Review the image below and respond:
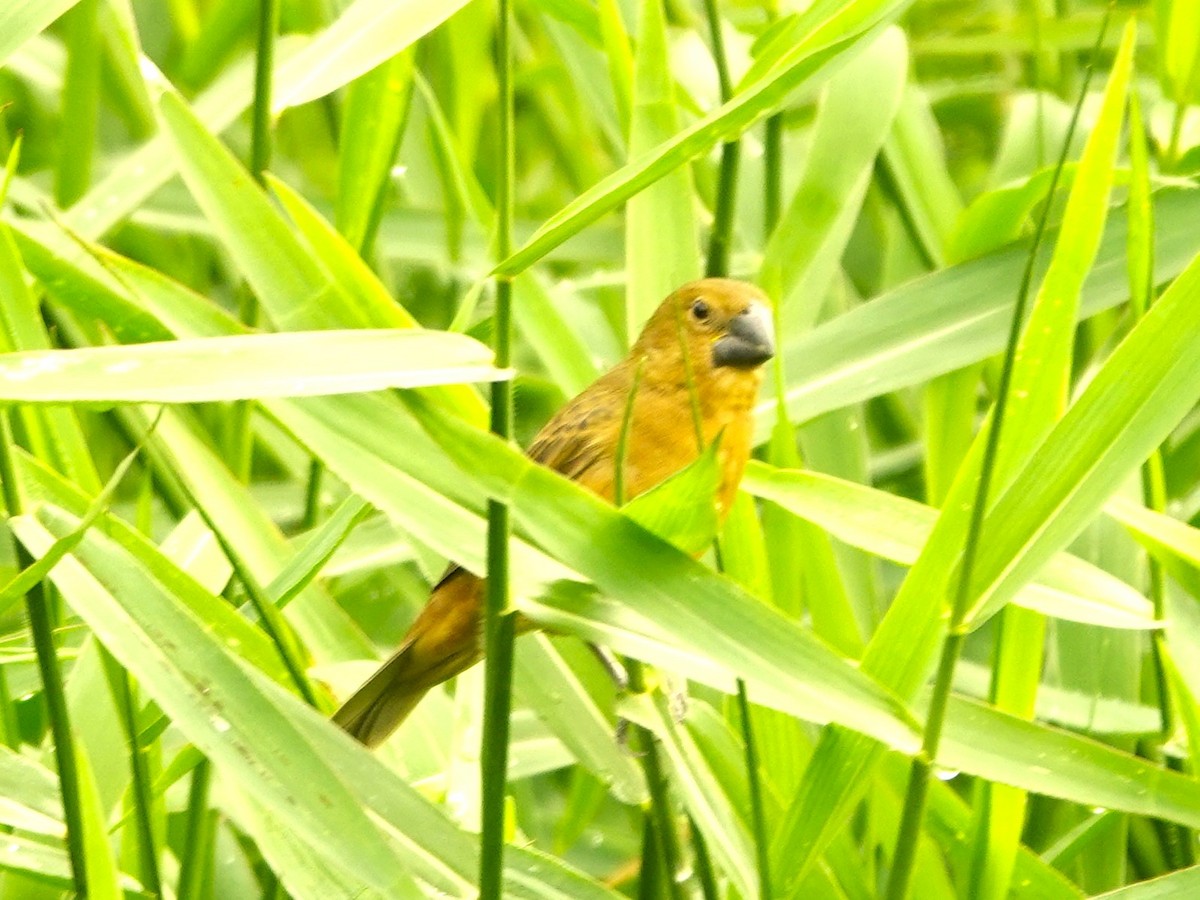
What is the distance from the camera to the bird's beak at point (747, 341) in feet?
→ 6.72

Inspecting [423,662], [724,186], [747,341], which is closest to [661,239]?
[724,186]

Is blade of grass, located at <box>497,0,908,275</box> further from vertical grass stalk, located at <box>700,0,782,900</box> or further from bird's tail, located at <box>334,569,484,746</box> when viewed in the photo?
bird's tail, located at <box>334,569,484,746</box>

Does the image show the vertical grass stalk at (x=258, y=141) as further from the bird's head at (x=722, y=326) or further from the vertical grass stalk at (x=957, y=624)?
the vertical grass stalk at (x=957, y=624)

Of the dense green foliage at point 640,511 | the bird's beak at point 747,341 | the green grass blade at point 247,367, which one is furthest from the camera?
the bird's beak at point 747,341

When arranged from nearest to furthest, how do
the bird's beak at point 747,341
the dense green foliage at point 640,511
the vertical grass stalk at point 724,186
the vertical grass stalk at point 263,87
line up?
the dense green foliage at point 640,511 < the vertical grass stalk at point 263,87 < the vertical grass stalk at point 724,186 < the bird's beak at point 747,341

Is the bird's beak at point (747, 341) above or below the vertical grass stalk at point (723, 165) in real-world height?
below

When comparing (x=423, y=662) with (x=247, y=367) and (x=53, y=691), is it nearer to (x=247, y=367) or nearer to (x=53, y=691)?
(x=53, y=691)

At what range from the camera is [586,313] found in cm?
266

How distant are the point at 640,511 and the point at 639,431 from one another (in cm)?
85

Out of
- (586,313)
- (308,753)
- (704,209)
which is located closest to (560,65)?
(586,313)

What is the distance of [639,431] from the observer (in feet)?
6.93

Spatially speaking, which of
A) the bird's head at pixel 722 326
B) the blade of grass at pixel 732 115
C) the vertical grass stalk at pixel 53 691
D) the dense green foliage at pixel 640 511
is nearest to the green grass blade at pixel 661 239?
the dense green foliage at pixel 640 511

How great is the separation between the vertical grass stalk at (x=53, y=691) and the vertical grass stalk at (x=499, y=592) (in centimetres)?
32

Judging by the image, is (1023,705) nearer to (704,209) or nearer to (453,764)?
(453,764)
